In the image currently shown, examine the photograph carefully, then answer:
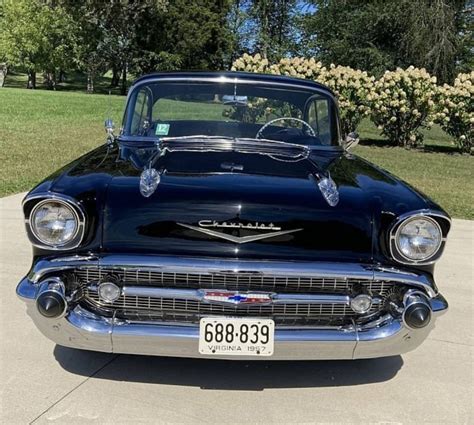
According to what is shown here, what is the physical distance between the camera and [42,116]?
18.2m

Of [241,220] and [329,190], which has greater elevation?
[329,190]

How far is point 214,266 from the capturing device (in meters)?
2.45

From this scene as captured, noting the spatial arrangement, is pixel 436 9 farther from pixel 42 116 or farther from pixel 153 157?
pixel 153 157

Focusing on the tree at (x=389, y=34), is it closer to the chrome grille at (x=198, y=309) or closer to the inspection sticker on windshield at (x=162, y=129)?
the inspection sticker on windshield at (x=162, y=129)

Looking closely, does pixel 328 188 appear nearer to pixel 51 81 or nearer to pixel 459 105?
pixel 459 105

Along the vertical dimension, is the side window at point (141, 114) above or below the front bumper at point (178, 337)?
above

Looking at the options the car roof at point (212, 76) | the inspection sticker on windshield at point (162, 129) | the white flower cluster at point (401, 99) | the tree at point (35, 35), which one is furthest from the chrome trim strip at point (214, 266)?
the tree at point (35, 35)

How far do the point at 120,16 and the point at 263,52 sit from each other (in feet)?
33.7

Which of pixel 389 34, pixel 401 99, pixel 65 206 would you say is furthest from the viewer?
pixel 389 34

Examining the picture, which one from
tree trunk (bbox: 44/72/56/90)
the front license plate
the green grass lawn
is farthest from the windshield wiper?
tree trunk (bbox: 44/72/56/90)

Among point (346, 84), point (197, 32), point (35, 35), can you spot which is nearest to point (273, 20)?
point (197, 32)

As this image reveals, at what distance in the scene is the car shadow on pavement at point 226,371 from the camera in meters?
2.86

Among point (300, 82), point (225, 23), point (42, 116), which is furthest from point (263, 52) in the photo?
point (300, 82)

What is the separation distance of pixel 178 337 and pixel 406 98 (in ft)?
39.4
